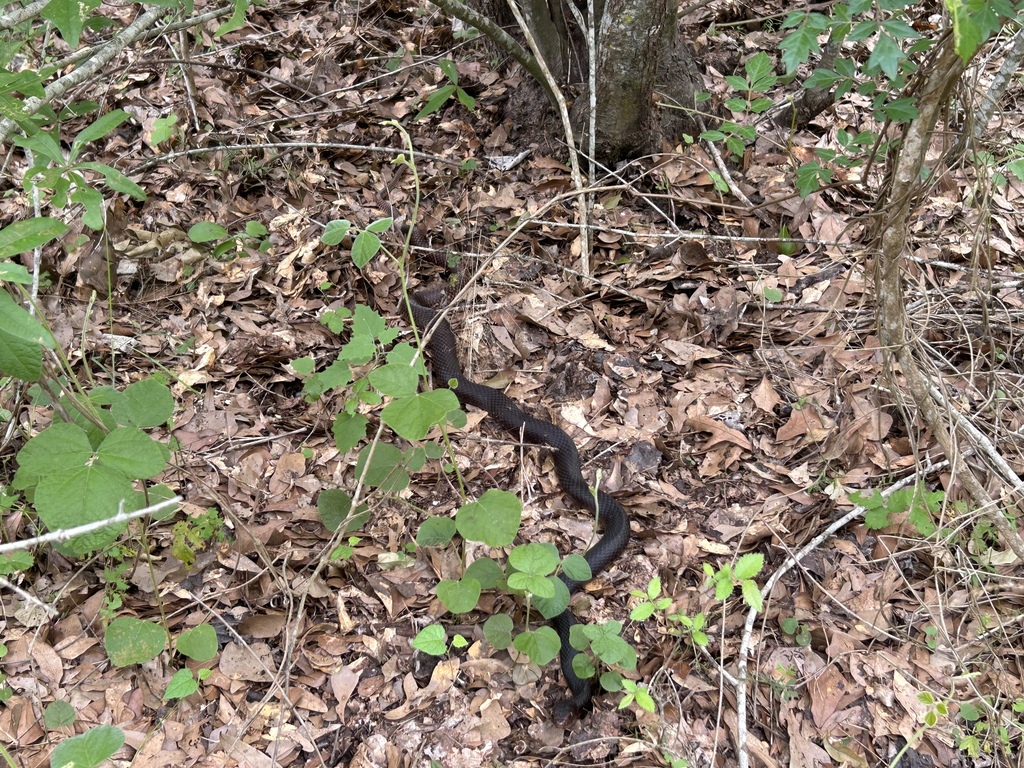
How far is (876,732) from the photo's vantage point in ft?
7.57

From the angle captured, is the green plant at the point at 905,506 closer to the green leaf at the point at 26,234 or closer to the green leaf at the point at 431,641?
the green leaf at the point at 431,641

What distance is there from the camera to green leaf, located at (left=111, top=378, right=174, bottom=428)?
207 centimetres

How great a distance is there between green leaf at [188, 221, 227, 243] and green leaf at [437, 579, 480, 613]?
98.2 inches

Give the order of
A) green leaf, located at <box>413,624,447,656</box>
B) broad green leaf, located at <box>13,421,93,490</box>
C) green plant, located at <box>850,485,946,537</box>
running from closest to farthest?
broad green leaf, located at <box>13,421,93,490</box> → green leaf, located at <box>413,624,447,656</box> → green plant, located at <box>850,485,946,537</box>

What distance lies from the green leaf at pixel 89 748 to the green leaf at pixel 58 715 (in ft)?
2.73

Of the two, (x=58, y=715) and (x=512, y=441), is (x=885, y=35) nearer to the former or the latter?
(x=512, y=441)

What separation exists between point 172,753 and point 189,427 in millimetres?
1431

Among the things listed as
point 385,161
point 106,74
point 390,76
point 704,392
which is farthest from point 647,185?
point 106,74

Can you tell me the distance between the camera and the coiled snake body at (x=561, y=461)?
7.94ft

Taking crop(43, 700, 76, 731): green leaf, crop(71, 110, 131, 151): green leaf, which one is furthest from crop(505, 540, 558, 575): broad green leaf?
crop(71, 110, 131, 151): green leaf

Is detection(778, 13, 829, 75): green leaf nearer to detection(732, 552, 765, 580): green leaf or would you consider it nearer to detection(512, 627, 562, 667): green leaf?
detection(732, 552, 765, 580): green leaf

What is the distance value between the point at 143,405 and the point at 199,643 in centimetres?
87

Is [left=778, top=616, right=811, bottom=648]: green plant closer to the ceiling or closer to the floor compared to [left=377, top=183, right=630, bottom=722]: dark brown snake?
closer to the floor

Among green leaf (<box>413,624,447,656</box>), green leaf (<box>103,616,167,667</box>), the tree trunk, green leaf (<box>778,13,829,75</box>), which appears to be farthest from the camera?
the tree trunk
